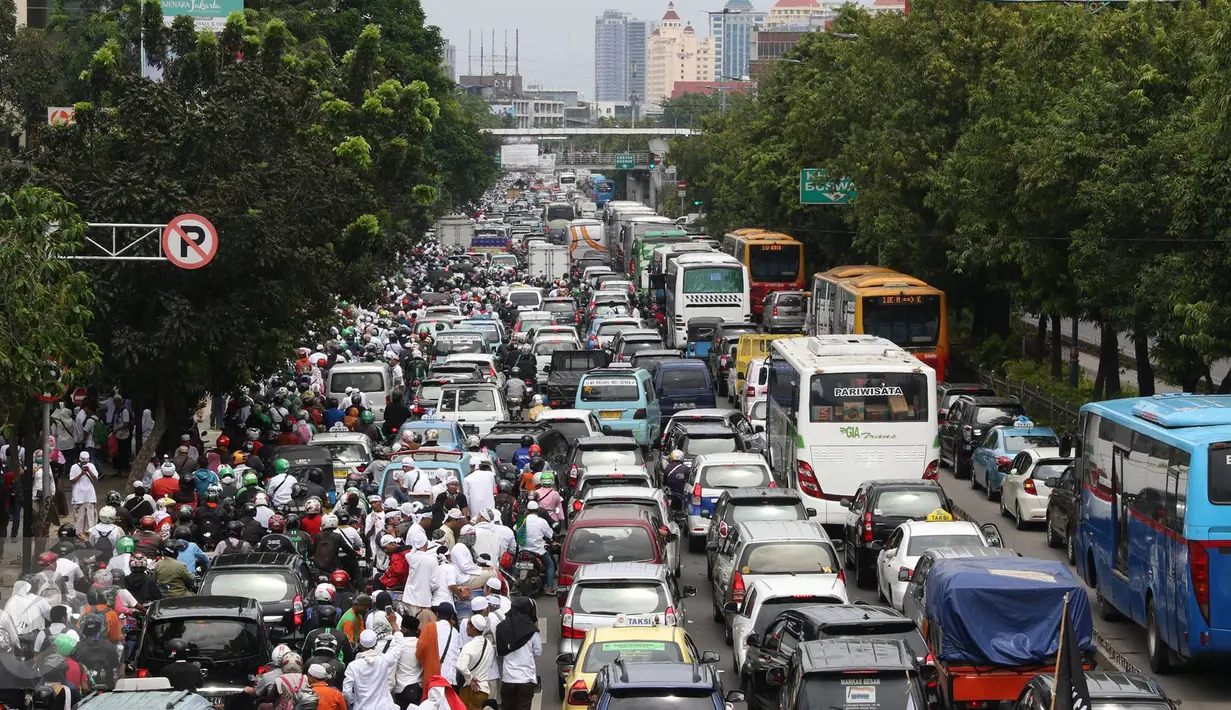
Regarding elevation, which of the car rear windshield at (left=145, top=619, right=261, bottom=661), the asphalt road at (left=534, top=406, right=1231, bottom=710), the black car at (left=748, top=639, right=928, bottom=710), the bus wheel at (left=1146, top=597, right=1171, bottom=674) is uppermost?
the black car at (left=748, top=639, right=928, bottom=710)

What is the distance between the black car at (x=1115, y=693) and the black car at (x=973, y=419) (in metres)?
20.3

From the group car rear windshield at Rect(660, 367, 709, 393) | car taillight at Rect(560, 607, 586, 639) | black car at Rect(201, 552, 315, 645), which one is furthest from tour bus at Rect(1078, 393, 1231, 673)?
car rear windshield at Rect(660, 367, 709, 393)

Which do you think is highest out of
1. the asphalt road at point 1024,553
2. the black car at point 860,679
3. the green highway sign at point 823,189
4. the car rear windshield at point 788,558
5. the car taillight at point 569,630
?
the green highway sign at point 823,189

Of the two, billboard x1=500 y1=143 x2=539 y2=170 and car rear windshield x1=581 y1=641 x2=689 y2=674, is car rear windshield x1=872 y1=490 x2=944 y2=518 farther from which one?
billboard x1=500 y1=143 x2=539 y2=170

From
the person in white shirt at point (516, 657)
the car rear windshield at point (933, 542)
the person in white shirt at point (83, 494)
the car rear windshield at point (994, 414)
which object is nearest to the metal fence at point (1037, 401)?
the car rear windshield at point (994, 414)

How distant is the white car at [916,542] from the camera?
1973 cm

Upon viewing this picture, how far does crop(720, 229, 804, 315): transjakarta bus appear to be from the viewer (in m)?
63.5

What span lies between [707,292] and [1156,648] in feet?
119

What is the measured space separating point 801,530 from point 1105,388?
2138cm

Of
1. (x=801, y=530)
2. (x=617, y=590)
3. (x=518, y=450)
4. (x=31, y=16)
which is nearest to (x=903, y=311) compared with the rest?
(x=518, y=450)

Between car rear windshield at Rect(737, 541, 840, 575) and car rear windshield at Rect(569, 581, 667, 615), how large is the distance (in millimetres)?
2360

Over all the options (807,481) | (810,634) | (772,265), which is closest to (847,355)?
(807,481)

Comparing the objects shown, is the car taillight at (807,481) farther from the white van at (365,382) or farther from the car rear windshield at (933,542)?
the white van at (365,382)

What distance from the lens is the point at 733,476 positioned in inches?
988
